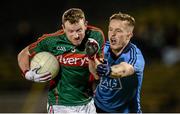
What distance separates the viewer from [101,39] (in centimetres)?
505

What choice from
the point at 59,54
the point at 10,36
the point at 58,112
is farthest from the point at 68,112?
the point at 10,36

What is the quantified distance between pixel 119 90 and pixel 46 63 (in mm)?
966

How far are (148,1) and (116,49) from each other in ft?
22.9

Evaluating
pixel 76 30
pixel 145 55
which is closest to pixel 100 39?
pixel 76 30

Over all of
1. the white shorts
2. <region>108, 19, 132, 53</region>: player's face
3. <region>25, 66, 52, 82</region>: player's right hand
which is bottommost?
the white shorts

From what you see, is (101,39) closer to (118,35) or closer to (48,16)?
(118,35)

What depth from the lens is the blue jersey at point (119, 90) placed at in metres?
5.41

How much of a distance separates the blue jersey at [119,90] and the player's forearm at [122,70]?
381 millimetres

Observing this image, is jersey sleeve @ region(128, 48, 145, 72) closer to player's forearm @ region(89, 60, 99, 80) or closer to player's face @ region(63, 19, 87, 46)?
player's forearm @ region(89, 60, 99, 80)

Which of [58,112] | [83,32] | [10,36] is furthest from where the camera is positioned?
[10,36]

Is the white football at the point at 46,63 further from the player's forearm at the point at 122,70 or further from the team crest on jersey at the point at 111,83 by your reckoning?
the team crest on jersey at the point at 111,83

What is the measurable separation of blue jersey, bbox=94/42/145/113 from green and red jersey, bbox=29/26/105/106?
0.36 metres

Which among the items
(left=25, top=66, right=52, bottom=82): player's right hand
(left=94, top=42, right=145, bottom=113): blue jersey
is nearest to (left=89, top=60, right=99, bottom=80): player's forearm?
(left=25, top=66, right=52, bottom=82): player's right hand

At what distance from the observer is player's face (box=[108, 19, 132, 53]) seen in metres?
5.12
